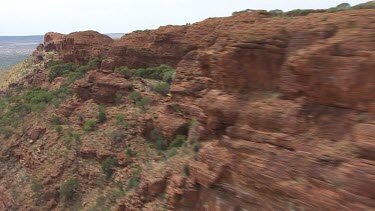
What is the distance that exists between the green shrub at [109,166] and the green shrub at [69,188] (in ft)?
8.31

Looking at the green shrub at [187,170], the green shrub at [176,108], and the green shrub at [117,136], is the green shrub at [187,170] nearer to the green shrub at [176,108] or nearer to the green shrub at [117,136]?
the green shrub at [176,108]

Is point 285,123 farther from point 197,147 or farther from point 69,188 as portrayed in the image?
point 69,188

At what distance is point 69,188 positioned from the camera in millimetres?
29156

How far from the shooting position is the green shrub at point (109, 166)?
28.5m

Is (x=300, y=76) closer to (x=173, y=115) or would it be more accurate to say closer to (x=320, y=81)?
(x=320, y=81)

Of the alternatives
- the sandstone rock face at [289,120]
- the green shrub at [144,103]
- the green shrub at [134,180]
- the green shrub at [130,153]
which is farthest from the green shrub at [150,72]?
the sandstone rock face at [289,120]

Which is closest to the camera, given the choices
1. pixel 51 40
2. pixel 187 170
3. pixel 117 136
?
pixel 187 170

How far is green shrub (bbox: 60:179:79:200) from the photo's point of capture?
29.1 metres

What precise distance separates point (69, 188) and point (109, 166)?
10.6ft

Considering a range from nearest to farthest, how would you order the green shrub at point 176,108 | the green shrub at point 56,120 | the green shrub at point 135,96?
the green shrub at point 176,108 → the green shrub at point 135,96 → the green shrub at point 56,120

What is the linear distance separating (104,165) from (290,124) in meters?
17.4

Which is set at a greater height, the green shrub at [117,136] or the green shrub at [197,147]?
the green shrub at [197,147]

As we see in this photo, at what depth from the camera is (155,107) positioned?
33.0 meters

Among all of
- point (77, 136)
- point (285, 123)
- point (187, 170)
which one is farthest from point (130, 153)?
point (285, 123)
